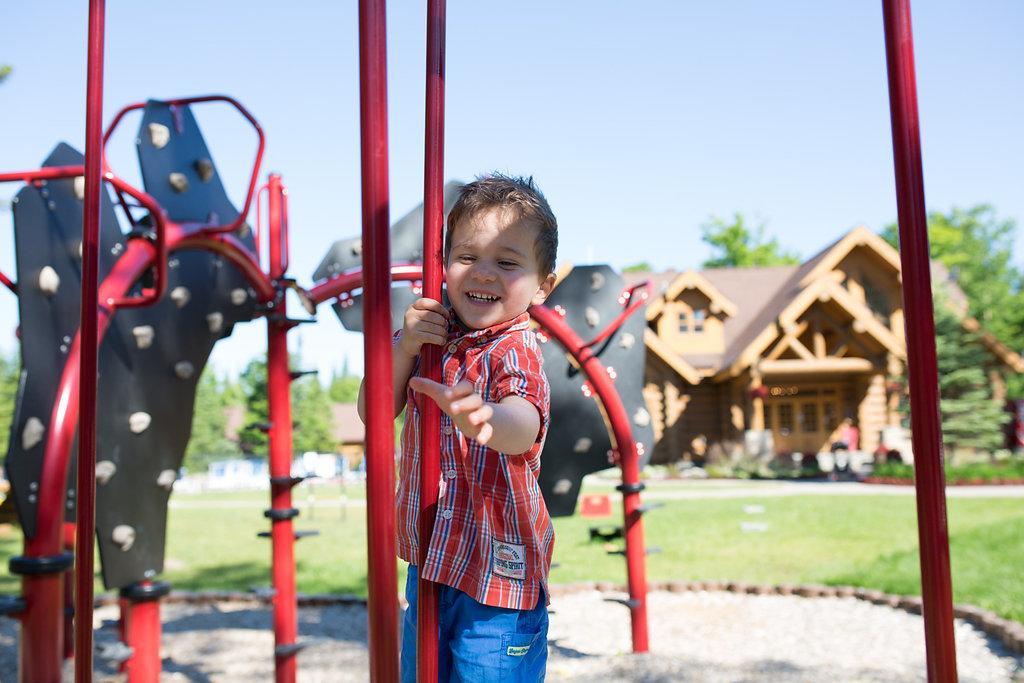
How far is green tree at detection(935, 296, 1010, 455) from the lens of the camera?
16.2 meters

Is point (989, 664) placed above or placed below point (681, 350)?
below

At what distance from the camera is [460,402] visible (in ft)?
3.23

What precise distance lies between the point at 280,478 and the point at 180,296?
3.07 ft

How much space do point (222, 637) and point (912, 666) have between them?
378cm

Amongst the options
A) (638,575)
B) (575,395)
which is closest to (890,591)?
(638,575)

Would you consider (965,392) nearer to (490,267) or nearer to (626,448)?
(626,448)

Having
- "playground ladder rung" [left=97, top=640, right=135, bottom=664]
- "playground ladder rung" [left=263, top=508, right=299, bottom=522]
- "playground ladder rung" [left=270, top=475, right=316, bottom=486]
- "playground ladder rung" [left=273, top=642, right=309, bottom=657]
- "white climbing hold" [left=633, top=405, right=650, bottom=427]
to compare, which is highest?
"white climbing hold" [left=633, top=405, right=650, bottom=427]

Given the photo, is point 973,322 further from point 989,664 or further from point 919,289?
point 919,289

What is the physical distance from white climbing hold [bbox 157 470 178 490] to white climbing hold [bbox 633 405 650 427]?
88.8 inches

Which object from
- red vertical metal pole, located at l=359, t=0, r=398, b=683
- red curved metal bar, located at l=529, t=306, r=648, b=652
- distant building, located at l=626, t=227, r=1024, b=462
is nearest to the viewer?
red vertical metal pole, located at l=359, t=0, r=398, b=683

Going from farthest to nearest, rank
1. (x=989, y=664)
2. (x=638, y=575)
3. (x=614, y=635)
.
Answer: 1. (x=614, y=635)
2. (x=638, y=575)
3. (x=989, y=664)

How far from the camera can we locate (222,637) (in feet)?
16.7

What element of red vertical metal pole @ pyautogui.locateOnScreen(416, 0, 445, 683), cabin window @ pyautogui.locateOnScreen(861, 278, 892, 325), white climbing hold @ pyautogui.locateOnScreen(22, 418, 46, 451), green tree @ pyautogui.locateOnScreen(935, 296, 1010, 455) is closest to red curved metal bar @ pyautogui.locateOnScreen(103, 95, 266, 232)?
white climbing hold @ pyautogui.locateOnScreen(22, 418, 46, 451)

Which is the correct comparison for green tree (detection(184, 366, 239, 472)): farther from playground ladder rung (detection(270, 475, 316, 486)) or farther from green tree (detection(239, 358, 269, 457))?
playground ladder rung (detection(270, 475, 316, 486))
